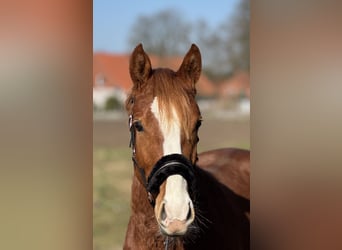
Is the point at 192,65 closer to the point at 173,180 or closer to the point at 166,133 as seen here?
the point at 166,133

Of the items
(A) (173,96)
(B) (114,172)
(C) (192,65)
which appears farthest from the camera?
(B) (114,172)

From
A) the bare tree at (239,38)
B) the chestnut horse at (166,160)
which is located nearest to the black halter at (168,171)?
the chestnut horse at (166,160)

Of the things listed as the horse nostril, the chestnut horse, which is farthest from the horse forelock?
the horse nostril

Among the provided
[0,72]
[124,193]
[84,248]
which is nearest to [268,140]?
[124,193]

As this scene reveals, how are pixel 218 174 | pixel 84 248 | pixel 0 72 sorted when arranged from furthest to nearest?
1. pixel 218 174
2. pixel 84 248
3. pixel 0 72

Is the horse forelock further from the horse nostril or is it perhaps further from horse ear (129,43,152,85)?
the horse nostril

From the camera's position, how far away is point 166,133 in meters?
1.28

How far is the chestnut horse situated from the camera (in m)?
1.23

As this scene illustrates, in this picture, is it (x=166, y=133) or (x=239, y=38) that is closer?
(x=166, y=133)

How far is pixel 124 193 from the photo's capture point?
160cm

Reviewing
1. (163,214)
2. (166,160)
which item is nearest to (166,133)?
(166,160)

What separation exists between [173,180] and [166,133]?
0.13 metres

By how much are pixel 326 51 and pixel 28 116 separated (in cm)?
90

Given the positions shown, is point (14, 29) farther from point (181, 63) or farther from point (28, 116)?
point (181, 63)
